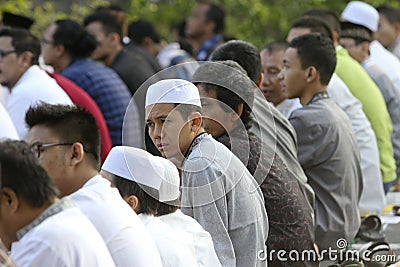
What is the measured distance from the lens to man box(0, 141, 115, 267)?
2.95 m

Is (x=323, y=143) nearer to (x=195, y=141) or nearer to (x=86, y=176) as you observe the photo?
(x=195, y=141)

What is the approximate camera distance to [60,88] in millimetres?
6566

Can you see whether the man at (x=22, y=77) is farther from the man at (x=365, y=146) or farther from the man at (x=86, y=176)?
the man at (x=86, y=176)

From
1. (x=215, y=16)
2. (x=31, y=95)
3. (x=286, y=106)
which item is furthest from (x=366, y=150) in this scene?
(x=215, y=16)

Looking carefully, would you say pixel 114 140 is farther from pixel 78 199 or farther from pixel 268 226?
pixel 78 199

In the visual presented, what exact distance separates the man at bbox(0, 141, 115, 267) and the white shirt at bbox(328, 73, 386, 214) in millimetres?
3784

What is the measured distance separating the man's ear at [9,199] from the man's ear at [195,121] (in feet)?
3.87

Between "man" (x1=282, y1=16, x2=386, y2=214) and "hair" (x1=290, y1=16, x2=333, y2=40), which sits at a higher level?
"hair" (x1=290, y1=16, x2=333, y2=40)

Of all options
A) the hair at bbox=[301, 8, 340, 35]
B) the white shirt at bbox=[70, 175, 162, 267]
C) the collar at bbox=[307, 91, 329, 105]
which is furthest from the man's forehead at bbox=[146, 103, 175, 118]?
the hair at bbox=[301, 8, 340, 35]

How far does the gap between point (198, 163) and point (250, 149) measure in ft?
1.89

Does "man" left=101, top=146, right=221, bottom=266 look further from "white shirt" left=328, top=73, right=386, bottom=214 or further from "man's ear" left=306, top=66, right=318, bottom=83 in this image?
"white shirt" left=328, top=73, right=386, bottom=214

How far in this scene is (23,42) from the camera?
684cm

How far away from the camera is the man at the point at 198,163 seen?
3.95m

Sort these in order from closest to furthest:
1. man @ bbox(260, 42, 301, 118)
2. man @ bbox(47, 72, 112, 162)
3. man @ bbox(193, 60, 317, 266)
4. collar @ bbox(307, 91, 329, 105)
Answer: man @ bbox(193, 60, 317, 266) → collar @ bbox(307, 91, 329, 105) → man @ bbox(260, 42, 301, 118) → man @ bbox(47, 72, 112, 162)
